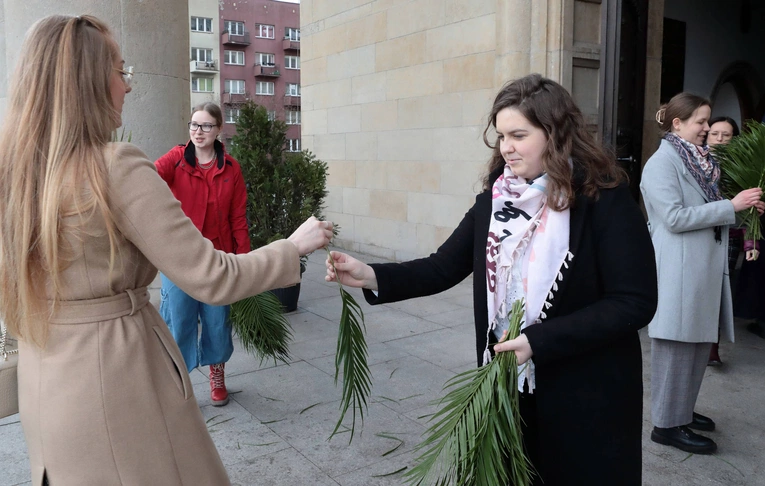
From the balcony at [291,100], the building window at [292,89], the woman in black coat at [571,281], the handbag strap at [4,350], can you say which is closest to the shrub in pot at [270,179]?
the handbag strap at [4,350]

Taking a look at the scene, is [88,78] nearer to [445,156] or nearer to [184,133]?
[184,133]

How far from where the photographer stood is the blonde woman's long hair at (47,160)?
175cm

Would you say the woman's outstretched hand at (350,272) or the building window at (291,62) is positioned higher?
the building window at (291,62)

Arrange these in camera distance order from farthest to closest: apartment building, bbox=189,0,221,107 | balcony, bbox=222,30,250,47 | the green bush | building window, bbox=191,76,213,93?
building window, bbox=191,76,213,93 → balcony, bbox=222,30,250,47 → apartment building, bbox=189,0,221,107 → the green bush

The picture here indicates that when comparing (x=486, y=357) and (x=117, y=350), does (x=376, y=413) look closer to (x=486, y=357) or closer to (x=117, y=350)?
(x=486, y=357)

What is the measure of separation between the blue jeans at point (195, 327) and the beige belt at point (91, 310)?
2511 millimetres

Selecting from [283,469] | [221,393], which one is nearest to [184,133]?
[221,393]

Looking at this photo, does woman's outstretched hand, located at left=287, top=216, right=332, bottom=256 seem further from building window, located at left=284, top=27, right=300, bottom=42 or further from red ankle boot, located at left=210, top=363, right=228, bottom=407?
building window, located at left=284, top=27, right=300, bottom=42

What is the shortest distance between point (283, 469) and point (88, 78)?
7.95 feet

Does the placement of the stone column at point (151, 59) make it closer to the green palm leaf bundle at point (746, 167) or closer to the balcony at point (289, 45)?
the green palm leaf bundle at point (746, 167)

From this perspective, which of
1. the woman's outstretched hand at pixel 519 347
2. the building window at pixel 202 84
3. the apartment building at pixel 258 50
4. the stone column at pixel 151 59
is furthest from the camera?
the apartment building at pixel 258 50

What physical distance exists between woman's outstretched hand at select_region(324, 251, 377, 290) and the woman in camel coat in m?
0.45

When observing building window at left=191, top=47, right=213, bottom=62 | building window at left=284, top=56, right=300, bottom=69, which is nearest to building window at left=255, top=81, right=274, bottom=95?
building window at left=284, top=56, right=300, bottom=69

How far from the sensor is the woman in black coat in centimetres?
204
